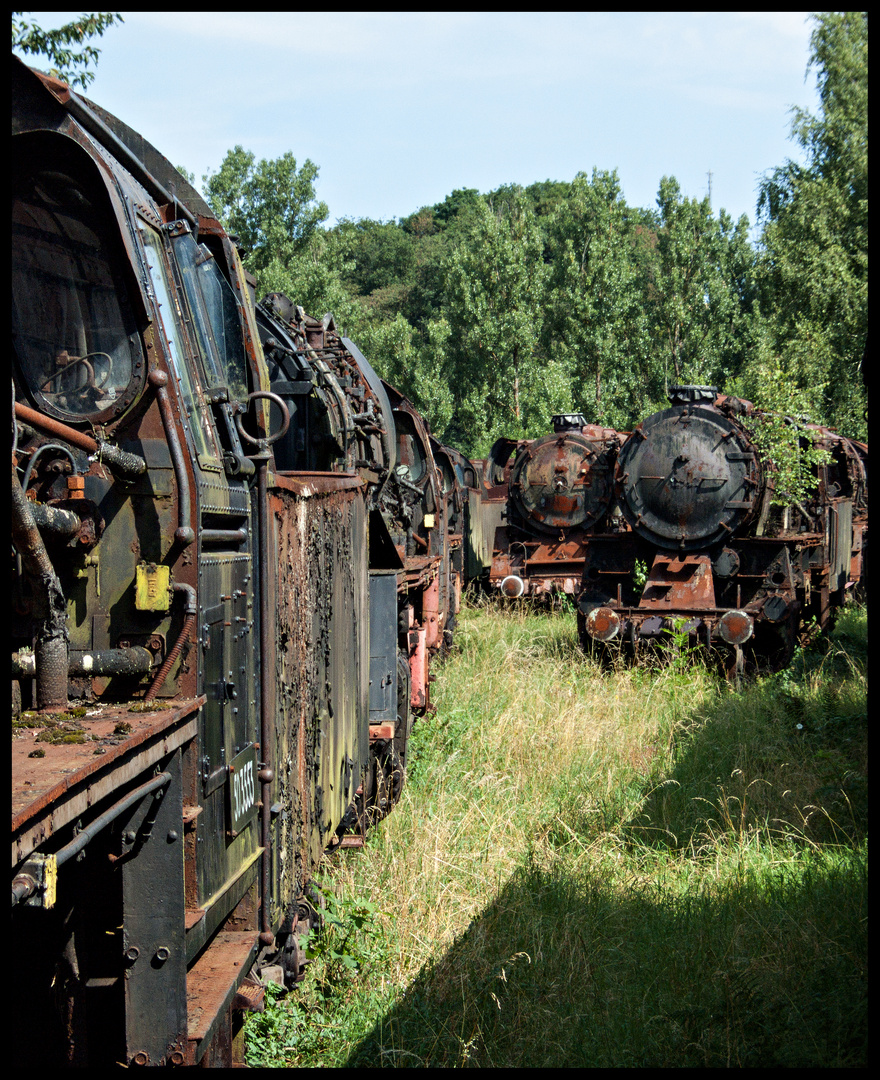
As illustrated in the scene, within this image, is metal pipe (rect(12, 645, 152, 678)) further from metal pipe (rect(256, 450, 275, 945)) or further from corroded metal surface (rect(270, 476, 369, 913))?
corroded metal surface (rect(270, 476, 369, 913))

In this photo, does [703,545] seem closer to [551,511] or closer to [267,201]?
[551,511]

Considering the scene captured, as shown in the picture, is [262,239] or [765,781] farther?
[262,239]

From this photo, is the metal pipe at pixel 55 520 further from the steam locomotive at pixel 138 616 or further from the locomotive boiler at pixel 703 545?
the locomotive boiler at pixel 703 545

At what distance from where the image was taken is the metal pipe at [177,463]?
2.84 m

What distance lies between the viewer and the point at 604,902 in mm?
5426

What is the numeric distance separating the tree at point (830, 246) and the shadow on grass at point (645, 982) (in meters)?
18.8

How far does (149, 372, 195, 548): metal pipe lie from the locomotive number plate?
2.64 ft

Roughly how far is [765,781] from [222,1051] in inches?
189

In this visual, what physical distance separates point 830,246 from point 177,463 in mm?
23254

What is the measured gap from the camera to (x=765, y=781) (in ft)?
22.9

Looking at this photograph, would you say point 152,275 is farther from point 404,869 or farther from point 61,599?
point 404,869

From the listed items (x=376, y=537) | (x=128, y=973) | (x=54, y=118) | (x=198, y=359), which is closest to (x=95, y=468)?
(x=198, y=359)

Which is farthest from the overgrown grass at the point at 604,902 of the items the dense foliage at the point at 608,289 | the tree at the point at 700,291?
the tree at the point at 700,291

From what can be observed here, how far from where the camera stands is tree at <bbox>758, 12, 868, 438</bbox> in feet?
73.7
